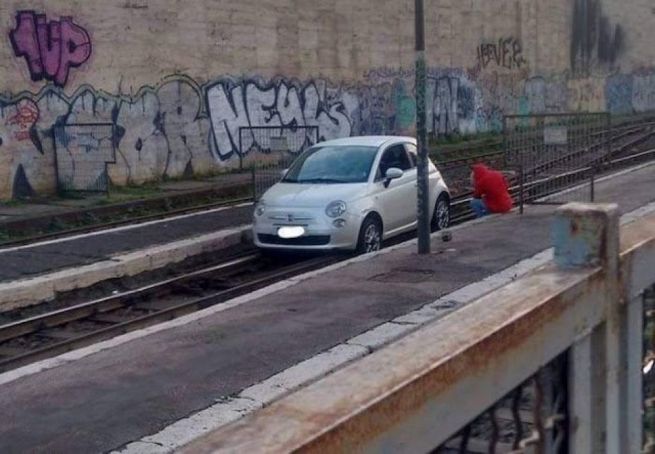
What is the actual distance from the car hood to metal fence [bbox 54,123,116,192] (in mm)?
6997

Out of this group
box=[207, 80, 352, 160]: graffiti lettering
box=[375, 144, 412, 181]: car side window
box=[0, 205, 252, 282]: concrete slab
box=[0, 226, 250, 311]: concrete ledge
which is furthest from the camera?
box=[207, 80, 352, 160]: graffiti lettering

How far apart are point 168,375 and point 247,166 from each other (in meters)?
20.2

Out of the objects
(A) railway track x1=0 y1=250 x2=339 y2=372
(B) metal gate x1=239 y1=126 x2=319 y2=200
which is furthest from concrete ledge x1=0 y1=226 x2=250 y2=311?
(B) metal gate x1=239 y1=126 x2=319 y2=200

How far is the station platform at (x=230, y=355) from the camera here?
7707mm

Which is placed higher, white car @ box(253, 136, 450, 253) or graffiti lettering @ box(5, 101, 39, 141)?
graffiti lettering @ box(5, 101, 39, 141)

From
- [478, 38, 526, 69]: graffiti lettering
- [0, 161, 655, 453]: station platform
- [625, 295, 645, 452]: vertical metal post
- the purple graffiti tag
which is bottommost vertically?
[0, 161, 655, 453]: station platform

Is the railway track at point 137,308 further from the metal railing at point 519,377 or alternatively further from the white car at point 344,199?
the metal railing at point 519,377

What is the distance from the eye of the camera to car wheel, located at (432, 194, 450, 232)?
18.3 m

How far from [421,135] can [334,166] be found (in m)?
2.69

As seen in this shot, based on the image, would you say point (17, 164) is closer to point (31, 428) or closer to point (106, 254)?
point (106, 254)

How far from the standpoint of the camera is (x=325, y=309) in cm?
1159

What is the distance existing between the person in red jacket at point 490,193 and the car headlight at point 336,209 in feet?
8.76

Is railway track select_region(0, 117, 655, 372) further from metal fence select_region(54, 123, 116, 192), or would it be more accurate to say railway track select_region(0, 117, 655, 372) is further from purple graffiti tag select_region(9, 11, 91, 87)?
purple graffiti tag select_region(9, 11, 91, 87)

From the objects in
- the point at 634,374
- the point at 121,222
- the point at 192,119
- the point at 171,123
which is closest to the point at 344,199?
the point at 121,222
